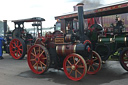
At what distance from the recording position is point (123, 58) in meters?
5.28

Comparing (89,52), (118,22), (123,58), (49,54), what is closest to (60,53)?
(49,54)

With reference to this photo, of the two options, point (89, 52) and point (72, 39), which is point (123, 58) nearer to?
point (89, 52)

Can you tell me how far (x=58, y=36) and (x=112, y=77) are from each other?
6.08ft

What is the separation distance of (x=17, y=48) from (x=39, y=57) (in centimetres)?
369

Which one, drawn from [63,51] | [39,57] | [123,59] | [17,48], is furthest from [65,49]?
[17,48]

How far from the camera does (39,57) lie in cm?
487

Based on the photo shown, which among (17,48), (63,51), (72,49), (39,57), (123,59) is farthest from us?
(17,48)

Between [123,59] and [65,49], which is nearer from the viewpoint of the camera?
[65,49]

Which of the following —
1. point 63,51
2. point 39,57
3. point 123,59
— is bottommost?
point 123,59

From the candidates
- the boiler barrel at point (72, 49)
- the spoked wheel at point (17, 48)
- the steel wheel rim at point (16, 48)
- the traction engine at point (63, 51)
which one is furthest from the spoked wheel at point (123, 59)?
the steel wheel rim at point (16, 48)

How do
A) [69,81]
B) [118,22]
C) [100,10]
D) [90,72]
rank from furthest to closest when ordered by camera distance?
[118,22], [100,10], [90,72], [69,81]

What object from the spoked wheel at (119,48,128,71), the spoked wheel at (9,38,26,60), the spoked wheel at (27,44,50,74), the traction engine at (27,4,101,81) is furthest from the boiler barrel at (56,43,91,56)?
the spoked wheel at (9,38,26,60)

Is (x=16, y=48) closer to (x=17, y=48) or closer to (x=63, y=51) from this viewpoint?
(x=17, y=48)

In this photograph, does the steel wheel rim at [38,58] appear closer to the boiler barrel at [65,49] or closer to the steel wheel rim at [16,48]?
the boiler barrel at [65,49]
